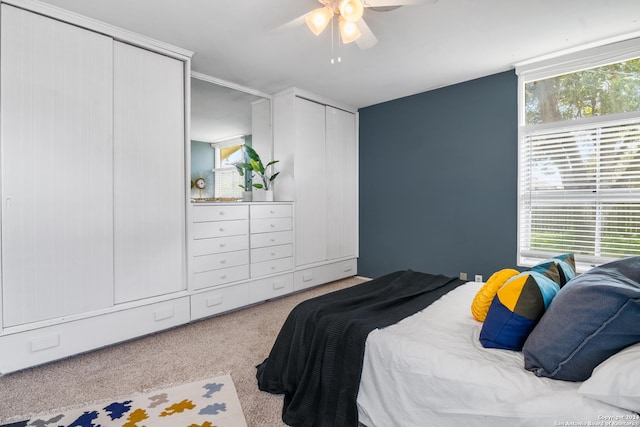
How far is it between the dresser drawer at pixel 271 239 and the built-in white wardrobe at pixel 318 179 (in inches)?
5.7

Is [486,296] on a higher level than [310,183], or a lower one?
lower

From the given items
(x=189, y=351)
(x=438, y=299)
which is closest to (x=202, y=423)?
(x=189, y=351)

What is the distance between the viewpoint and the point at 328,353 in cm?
167

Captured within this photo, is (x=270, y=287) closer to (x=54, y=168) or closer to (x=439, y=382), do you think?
(x=54, y=168)

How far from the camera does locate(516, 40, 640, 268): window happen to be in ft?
9.39

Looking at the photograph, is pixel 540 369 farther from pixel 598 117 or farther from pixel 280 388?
pixel 598 117

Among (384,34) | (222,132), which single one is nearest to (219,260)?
(222,132)

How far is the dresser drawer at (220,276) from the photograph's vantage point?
3.13 m

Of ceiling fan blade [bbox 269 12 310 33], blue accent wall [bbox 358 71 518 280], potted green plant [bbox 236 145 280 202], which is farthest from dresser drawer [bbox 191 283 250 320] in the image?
ceiling fan blade [bbox 269 12 310 33]

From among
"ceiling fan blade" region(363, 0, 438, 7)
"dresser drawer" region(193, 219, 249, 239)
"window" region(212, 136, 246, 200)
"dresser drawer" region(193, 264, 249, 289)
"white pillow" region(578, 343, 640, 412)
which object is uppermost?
"ceiling fan blade" region(363, 0, 438, 7)

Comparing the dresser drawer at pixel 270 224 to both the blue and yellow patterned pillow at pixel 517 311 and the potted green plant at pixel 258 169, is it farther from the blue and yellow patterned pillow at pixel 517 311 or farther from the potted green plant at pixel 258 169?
the blue and yellow patterned pillow at pixel 517 311

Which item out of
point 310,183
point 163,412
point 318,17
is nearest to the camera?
point 163,412

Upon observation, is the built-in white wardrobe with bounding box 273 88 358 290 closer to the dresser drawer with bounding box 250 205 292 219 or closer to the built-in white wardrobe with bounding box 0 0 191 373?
the dresser drawer with bounding box 250 205 292 219

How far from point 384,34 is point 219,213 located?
2200 mm
